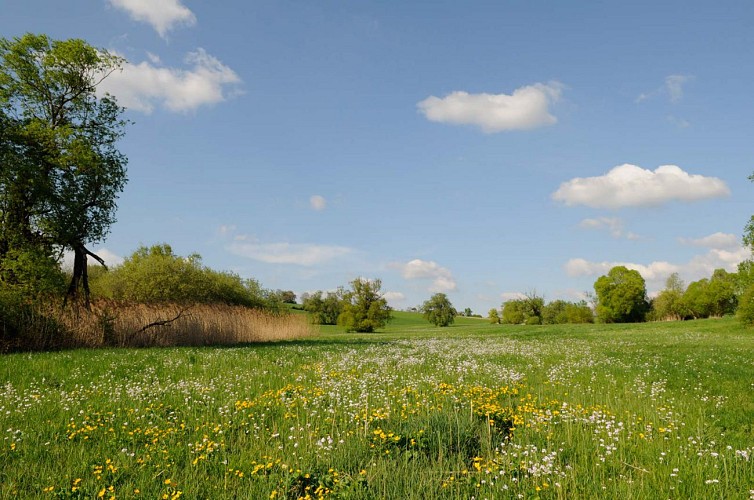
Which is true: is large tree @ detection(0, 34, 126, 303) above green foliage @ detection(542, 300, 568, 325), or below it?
above

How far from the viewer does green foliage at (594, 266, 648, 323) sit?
3479 inches

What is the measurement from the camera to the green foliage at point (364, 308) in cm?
8356

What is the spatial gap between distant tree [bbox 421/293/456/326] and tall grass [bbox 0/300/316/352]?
7741cm

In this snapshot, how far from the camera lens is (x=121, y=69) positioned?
34562 millimetres

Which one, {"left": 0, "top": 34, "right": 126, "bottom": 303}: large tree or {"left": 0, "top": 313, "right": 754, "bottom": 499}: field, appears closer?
{"left": 0, "top": 313, "right": 754, "bottom": 499}: field

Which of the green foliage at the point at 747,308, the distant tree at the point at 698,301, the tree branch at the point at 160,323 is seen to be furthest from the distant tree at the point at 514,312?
the tree branch at the point at 160,323

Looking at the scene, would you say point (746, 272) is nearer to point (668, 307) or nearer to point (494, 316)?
point (668, 307)

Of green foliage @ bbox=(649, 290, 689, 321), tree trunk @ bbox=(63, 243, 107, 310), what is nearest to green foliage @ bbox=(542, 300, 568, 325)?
green foliage @ bbox=(649, 290, 689, 321)

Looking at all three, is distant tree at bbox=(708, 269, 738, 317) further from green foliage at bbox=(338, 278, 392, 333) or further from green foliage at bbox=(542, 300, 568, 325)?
green foliage at bbox=(338, 278, 392, 333)

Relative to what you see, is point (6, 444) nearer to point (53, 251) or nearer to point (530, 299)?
point (53, 251)

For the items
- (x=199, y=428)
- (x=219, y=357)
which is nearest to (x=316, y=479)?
(x=199, y=428)

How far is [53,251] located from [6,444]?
27045 millimetres

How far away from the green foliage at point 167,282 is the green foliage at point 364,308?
89.6ft

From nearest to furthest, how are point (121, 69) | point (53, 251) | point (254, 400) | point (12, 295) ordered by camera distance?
point (254, 400), point (12, 295), point (53, 251), point (121, 69)
